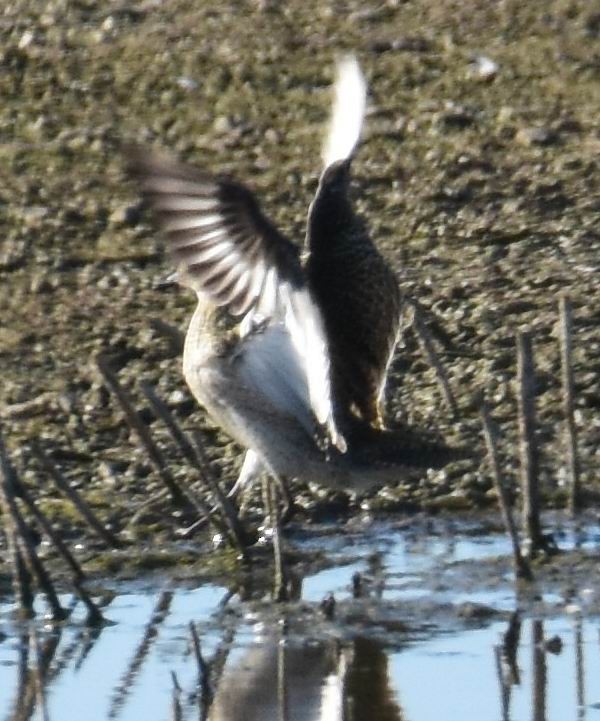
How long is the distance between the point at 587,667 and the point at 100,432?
294 centimetres

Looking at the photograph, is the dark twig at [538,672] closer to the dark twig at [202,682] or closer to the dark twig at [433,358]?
the dark twig at [202,682]

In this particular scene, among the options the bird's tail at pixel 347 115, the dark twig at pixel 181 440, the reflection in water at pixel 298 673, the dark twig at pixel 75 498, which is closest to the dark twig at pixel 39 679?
the reflection in water at pixel 298 673

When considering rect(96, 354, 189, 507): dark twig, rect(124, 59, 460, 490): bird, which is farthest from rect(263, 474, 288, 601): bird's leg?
rect(96, 354, 189, 507): dark twig

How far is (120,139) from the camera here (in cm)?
1138

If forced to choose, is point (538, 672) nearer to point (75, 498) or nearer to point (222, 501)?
point (222, 501)

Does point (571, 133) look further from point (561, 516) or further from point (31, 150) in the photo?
point (561, 516)

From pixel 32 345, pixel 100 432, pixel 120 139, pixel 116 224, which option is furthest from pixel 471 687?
pixel 120 139

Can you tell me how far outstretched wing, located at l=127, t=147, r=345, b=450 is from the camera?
659cm

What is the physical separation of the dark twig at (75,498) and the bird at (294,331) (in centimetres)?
50

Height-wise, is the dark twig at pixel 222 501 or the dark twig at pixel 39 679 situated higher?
the dark twig at pixel 222 501

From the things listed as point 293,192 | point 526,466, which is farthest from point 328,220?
point 293,192

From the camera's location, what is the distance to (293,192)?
35.8ft

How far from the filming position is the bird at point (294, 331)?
21.9ft

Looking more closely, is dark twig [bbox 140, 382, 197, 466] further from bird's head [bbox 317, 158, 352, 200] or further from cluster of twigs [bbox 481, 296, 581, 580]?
cluster of twigs [bbox 481, 296, 581, 580]
